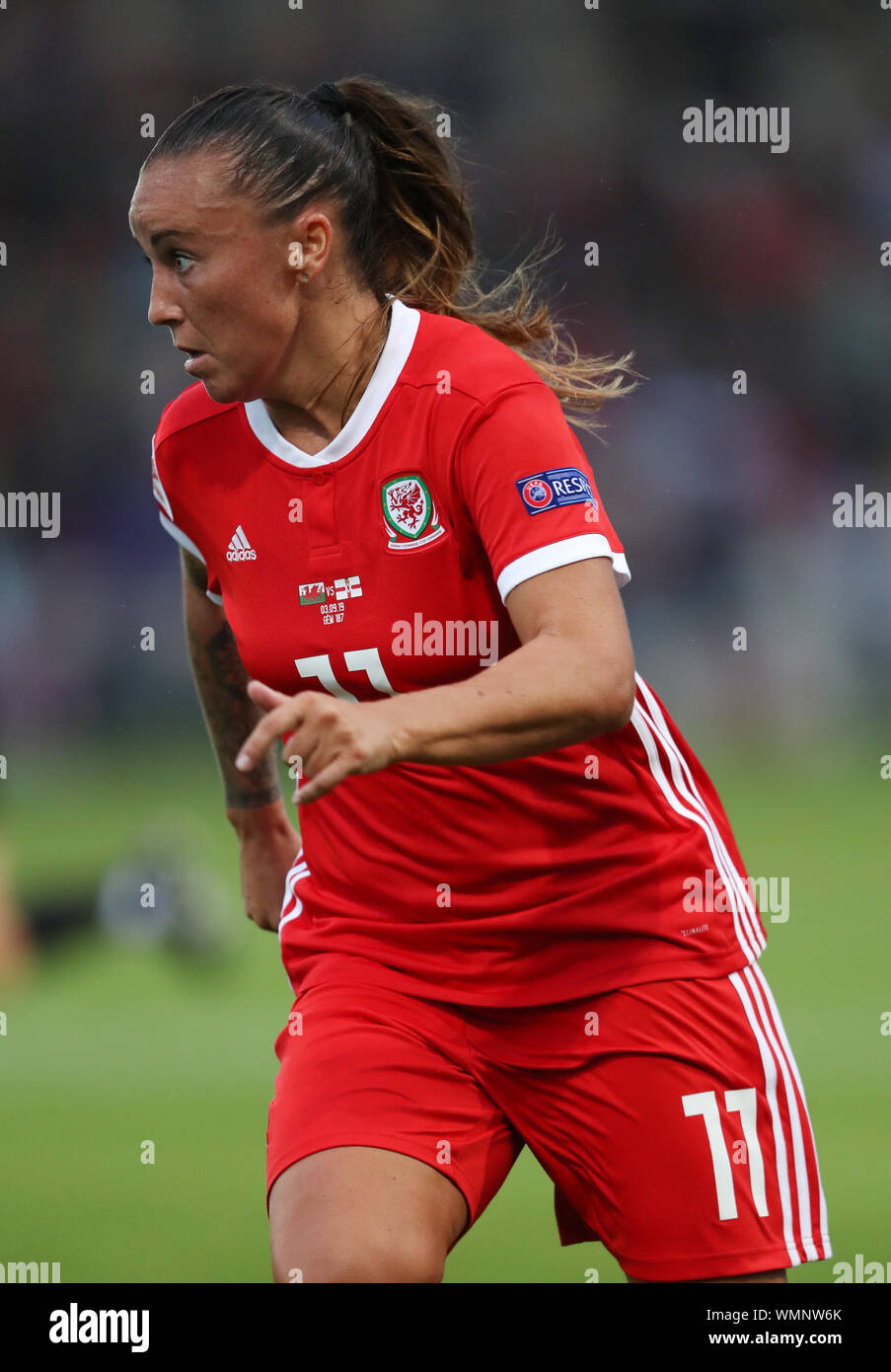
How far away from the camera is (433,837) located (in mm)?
2188

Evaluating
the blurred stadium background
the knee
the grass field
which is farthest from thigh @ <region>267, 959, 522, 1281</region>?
the blurred stadium background

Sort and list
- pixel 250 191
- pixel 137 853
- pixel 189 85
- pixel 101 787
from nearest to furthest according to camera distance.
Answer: pixel 250 191, pixel 137 853, pixel 101 787, pixel 189 85

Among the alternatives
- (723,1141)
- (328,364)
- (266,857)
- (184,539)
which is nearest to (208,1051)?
(266,857)

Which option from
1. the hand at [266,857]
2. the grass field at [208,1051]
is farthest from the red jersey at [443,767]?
the grass field at [208,1051]

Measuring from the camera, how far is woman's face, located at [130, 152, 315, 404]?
2047 mm

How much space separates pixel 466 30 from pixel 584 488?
8.28 m

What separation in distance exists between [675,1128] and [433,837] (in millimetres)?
485

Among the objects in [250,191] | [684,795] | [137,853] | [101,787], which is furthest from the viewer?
[101,787]

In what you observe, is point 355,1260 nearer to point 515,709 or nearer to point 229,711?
point 515,709

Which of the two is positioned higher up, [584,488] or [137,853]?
[137,853]

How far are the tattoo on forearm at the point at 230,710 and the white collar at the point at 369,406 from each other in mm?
585

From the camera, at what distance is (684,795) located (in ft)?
7.38

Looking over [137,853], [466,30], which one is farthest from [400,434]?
[466,30]
